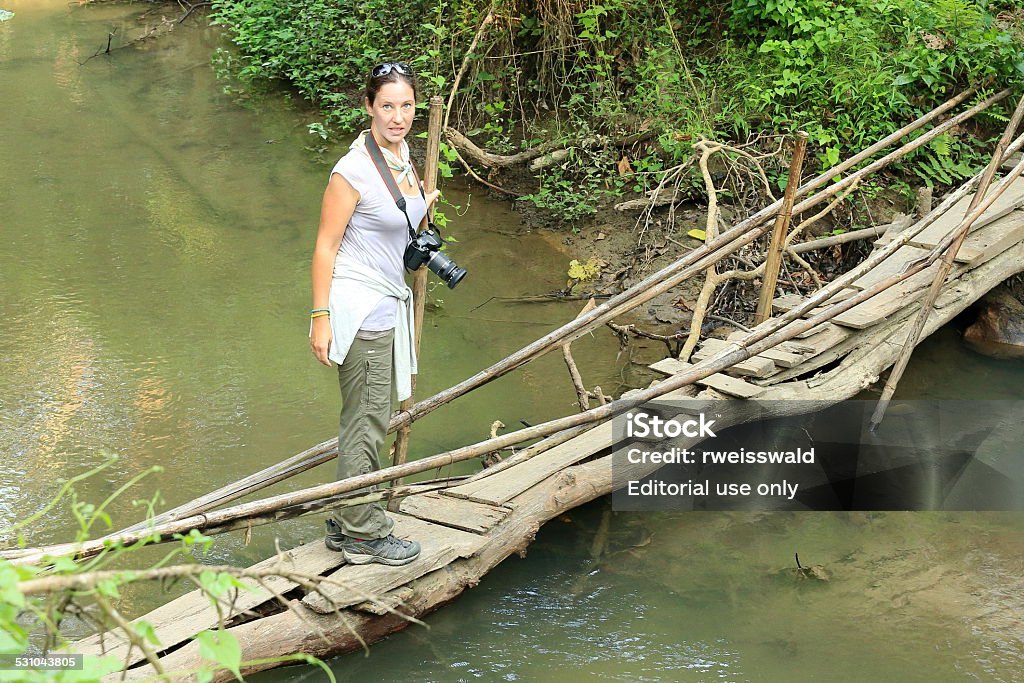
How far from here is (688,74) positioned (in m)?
7.04

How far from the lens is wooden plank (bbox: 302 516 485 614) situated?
10.3ft

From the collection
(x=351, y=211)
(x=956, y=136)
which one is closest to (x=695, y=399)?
(x=351, y=211)

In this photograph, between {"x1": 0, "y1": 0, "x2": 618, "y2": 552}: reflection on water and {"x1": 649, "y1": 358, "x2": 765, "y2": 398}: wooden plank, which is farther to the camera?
{"x1": 0, "y1": 0, "x2": 618, "y2": 552}: reflection on water

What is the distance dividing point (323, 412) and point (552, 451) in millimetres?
1349

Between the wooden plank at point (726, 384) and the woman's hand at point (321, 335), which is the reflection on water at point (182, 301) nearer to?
the wooden plank at point (726, 384)

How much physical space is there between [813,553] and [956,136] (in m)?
3.55

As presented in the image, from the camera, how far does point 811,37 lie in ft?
22.6

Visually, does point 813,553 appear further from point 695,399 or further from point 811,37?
point 811,37

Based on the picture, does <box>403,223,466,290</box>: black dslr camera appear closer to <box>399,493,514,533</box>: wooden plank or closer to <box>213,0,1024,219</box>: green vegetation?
<box>399,493,514,533</box>: wooden plank

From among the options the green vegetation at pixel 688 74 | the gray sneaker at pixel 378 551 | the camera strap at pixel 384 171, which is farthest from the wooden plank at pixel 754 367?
the green vegetation at pixel 688 74

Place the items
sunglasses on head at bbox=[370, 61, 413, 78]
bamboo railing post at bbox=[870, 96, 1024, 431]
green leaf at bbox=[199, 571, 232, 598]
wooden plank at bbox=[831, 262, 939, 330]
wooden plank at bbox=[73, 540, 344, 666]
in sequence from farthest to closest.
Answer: wooden plank at bbox=[831, 262, 939, 330] < bamboo railing post at bbox=[870, 96, 1024, 431] < sunglasses on head at bbox=[370, 61, 413, 78] < wooden plank at bbox=[73, 540, 344, 666] < green leaf at bbox=[199, 571, 232, 598]

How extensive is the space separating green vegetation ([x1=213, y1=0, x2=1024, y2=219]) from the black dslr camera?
293cm

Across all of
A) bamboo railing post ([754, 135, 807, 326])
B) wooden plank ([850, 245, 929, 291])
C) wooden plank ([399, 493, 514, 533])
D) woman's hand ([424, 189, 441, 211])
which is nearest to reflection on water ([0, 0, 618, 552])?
wooden plank ([399, 493, 514, 533])

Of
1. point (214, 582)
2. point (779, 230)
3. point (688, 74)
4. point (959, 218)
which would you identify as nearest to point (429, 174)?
point (779, 230)
